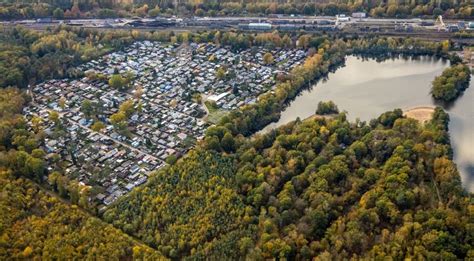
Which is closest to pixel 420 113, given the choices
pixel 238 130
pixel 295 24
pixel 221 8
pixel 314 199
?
pixel 238 130

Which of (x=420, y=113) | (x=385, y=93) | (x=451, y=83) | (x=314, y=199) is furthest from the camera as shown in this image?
(x=385, y=93)

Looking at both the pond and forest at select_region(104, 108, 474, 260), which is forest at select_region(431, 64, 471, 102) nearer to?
the pond


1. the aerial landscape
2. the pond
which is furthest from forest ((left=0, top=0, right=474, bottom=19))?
the pond

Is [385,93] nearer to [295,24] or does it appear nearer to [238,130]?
[238,130]

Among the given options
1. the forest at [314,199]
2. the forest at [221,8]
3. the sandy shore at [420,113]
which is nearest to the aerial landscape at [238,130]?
the forest at [314,199]

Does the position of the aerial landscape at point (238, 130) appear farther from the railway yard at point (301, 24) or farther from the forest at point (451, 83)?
the railway yard at point (301, 24)

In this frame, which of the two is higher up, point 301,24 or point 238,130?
point 301,24

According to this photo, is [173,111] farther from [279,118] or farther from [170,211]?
[170,211]

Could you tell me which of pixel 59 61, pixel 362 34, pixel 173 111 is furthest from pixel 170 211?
pixel 362 34
